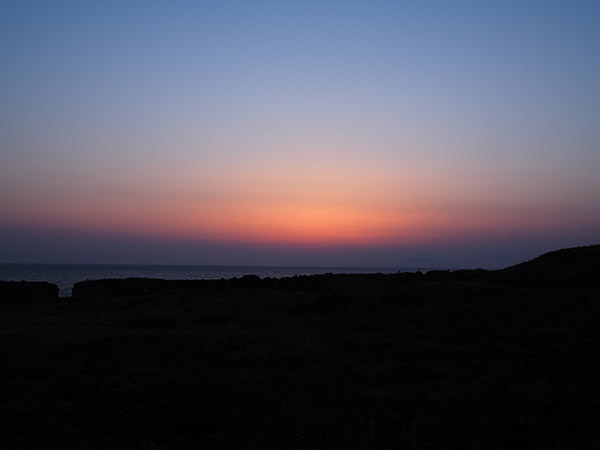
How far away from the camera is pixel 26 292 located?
54469mm

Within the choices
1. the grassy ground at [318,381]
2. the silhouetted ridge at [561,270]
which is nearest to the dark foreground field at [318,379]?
the grassy ground at [318,381]

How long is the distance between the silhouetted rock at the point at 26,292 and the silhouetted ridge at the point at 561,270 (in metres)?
40.5

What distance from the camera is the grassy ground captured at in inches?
435

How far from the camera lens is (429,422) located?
1151 cm

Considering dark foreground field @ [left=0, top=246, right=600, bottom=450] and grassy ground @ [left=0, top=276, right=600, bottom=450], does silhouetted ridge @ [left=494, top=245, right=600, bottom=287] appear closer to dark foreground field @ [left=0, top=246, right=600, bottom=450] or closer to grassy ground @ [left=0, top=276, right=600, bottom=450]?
dark foreground field @ [left=0, top=246, right=600, bottom=450]

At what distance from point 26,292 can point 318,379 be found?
4870 cm

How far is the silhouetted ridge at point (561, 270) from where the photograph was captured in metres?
34.6

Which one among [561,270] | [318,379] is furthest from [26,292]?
[561,270]

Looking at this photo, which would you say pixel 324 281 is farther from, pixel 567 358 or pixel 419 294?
pixel 567 358

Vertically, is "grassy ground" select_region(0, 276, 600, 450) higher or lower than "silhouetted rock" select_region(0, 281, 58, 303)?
lower

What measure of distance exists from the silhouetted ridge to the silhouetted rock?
133ft

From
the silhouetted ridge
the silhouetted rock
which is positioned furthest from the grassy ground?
the silhouetted rock

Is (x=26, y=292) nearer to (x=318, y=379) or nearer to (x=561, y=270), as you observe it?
(x=318, y=379)

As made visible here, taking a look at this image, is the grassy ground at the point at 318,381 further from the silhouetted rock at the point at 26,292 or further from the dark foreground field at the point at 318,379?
the silhouetted rock at the point at 26,292
